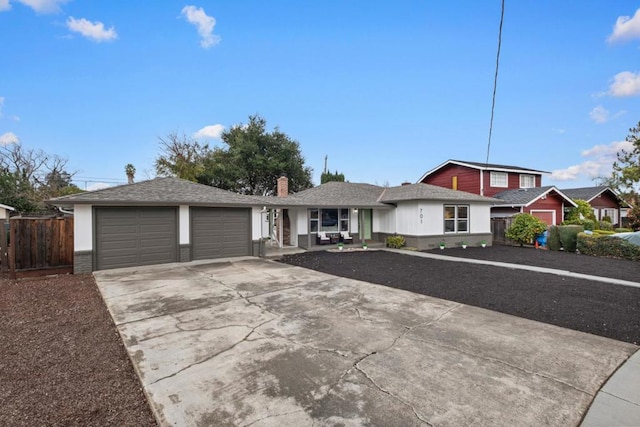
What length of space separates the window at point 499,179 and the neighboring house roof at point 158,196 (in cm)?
1785

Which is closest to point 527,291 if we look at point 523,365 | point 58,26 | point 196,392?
point 523,365

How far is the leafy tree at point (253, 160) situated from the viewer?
26.0m

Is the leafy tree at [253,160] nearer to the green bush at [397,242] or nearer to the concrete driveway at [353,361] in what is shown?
the green bush at [397,242]

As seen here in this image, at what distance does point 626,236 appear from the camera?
1169 centimetres

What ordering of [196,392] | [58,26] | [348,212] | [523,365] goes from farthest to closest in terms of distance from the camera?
1. [348,212]
2. [58,26]
3. [523,365]
4. [196,392]

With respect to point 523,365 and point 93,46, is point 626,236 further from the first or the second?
point 93,46

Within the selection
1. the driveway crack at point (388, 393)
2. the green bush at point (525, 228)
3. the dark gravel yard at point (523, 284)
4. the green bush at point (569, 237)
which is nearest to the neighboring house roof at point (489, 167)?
the green bush at point (525, 228)

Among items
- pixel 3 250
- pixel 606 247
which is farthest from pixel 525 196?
pixel 3 250

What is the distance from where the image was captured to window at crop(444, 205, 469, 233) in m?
15.5

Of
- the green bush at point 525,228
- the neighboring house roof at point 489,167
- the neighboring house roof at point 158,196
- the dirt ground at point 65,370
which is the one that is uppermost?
the neighboring house roof at point 489,167

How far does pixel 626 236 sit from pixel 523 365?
42.9 feet

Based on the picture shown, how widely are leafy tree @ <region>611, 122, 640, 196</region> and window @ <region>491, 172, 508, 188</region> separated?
855cm

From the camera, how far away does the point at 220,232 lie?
38.9 feet

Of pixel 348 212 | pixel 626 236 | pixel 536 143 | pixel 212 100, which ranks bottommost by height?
pixel 626 236
